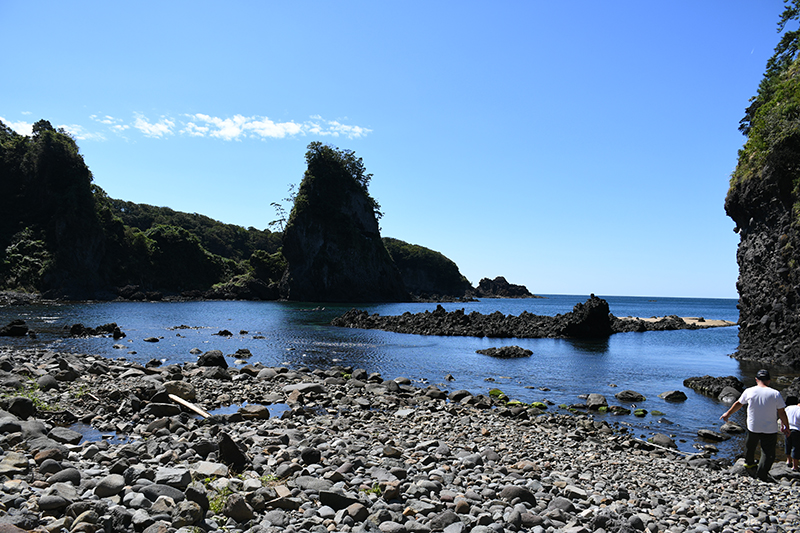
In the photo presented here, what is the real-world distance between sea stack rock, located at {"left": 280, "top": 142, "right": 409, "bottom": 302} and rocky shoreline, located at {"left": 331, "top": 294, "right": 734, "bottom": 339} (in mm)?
49429

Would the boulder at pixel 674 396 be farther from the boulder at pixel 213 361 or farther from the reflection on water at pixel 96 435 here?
the boulder at pixel 213 361

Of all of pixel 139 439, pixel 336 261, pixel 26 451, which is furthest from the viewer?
pixel 336 261

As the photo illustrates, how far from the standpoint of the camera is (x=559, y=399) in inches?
698

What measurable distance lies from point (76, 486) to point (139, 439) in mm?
3489

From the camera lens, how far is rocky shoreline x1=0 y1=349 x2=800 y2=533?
564 centimetres

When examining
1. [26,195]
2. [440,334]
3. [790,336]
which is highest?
[26,195]

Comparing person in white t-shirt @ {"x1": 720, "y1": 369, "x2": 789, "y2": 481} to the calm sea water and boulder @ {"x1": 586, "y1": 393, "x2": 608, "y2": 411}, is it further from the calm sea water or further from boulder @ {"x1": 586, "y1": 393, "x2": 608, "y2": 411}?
boulder @ {"x1": 586, "y1": 393, "x2": 608, "y2": 411}

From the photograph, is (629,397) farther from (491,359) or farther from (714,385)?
(491,359)

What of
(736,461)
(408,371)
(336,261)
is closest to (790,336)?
(736,461)

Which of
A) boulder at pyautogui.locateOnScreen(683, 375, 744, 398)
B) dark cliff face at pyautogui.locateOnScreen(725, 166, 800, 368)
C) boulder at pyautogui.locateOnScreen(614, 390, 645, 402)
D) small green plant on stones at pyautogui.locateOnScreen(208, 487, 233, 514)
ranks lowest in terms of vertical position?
boulder at pyautogui.locateOnScreen(614, 390, 645, 402)

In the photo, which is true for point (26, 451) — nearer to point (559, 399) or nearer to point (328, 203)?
point (559, 399)

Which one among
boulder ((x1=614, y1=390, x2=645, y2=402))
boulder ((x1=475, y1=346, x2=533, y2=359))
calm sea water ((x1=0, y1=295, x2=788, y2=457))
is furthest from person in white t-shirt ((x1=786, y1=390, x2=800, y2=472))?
boulder ((x1=475, y1=346, x2=533, y2=359))

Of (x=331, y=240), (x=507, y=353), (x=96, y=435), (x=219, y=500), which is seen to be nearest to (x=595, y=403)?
(x=219, y=500)

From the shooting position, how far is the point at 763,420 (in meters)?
9.43
